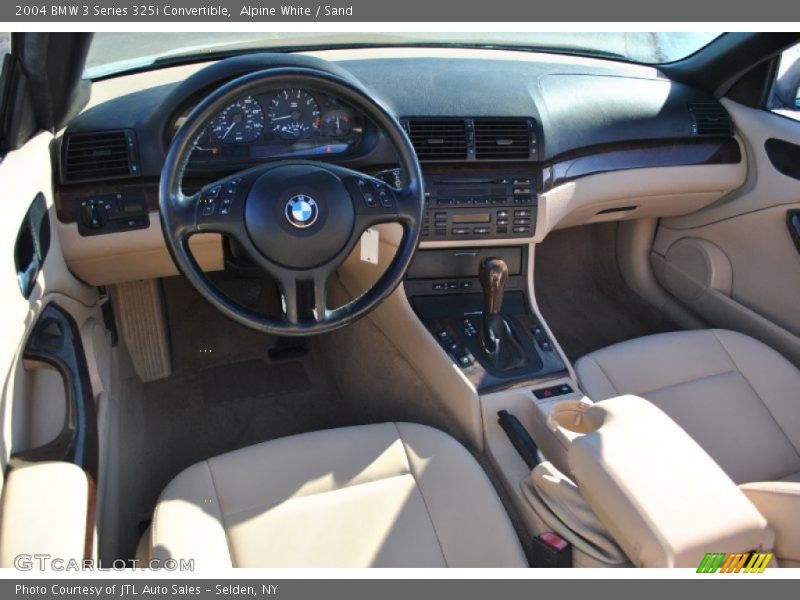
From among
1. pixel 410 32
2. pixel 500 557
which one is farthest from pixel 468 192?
pixel 500 557

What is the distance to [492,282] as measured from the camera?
2.16 m

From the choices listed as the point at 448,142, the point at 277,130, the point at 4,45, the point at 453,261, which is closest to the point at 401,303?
the point at 453,261

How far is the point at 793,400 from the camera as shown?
6.81 feet

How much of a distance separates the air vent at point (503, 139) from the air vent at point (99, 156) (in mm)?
1015

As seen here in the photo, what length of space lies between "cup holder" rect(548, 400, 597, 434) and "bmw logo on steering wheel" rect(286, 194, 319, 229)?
0.82m

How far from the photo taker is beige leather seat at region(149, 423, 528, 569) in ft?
4.99

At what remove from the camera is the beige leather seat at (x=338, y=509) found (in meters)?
1.52

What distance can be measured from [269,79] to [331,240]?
368mm

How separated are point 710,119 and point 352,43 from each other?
1.33 metres

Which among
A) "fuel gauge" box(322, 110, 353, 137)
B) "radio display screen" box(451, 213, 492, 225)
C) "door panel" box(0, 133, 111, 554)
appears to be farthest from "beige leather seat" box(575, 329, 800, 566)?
"door panel" box(0, 133, 111, 554)

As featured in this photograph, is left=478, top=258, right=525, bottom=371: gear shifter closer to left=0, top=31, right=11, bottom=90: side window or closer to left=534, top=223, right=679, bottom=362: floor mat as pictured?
left=534, top=223, right=679, bottom=362: floor mat

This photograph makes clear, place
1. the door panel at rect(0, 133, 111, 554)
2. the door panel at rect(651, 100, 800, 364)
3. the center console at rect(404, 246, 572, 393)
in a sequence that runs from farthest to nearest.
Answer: the door panel at rect(651, 100, 800, 364)
the center console at rect(404, 246, 572, 393)
the door panel at rect(0, 133, 111, 554)

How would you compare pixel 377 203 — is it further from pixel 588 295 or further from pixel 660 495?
pixel 588 295

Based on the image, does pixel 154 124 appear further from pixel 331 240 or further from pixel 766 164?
pixel 766 164
